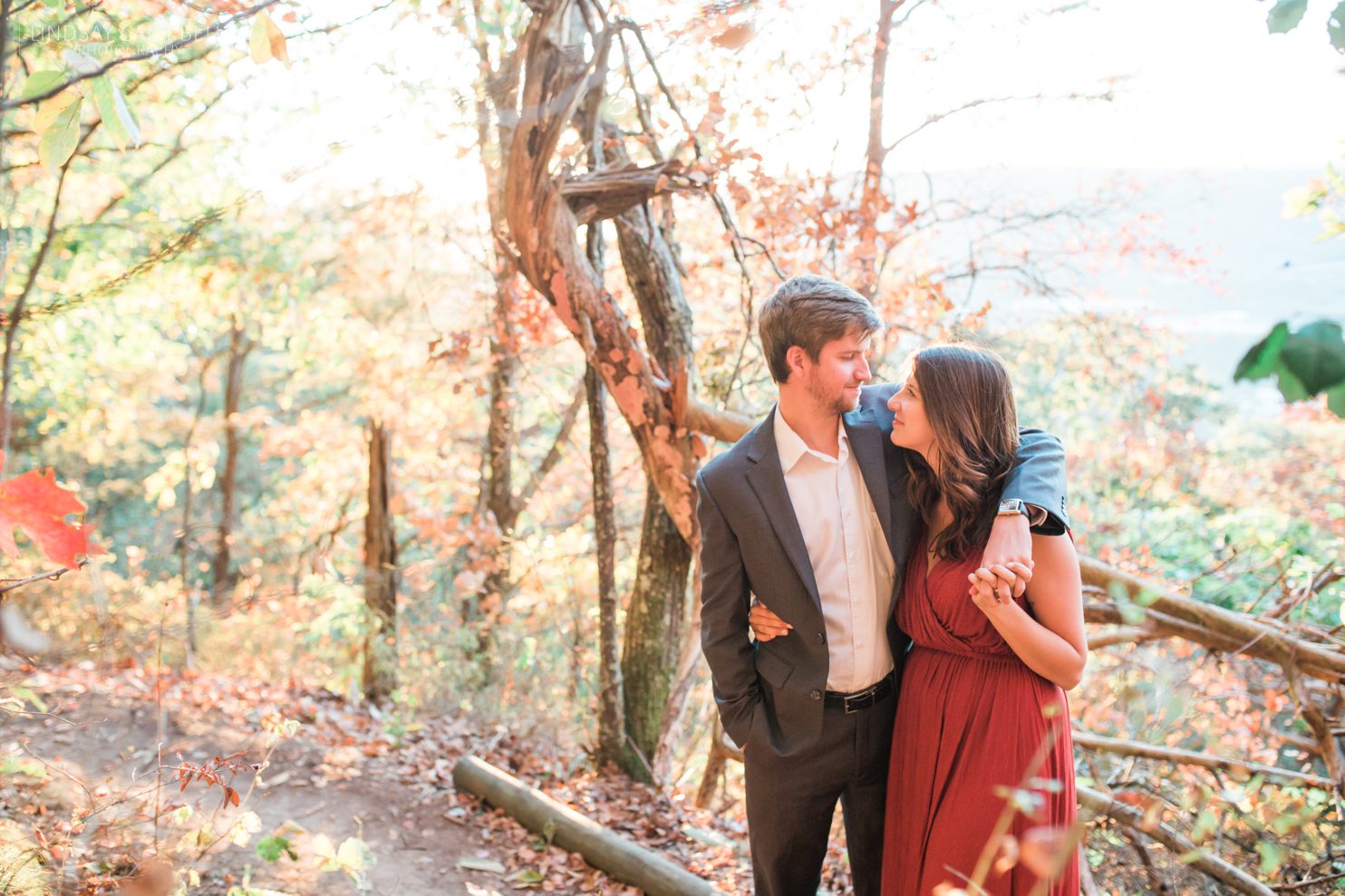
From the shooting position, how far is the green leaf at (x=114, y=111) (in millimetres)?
1491

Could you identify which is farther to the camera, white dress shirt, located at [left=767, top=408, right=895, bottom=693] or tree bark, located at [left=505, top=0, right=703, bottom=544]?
tree bark, located at [left=505, top=0, right=703, bottom=544]

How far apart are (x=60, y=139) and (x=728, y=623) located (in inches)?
78.8

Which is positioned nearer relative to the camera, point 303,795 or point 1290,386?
point 1290,386

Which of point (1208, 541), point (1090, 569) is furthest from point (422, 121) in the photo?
point (1208, 541)

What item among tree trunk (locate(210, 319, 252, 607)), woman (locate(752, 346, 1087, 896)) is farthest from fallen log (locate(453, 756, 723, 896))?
tree trunk (locate(210, 319, 252, 607))

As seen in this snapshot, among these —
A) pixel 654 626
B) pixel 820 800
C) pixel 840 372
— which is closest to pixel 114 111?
pixel 840 372

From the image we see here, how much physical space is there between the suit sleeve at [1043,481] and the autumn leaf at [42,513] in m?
2.13

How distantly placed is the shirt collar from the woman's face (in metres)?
0.24

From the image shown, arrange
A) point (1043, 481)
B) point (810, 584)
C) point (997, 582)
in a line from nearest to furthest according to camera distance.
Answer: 1. point (997, 582)
2. point (1043, 481)
3. point (810, 584)

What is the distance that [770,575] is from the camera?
259cm

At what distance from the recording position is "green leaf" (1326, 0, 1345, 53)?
3.68ft

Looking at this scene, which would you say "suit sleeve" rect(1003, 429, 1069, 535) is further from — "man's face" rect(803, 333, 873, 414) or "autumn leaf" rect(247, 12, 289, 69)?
"autumn leaf" rect(247, 12, 289, 69)

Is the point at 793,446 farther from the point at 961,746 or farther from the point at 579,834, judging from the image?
the point at 579,834

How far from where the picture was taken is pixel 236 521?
14664 millimetres
